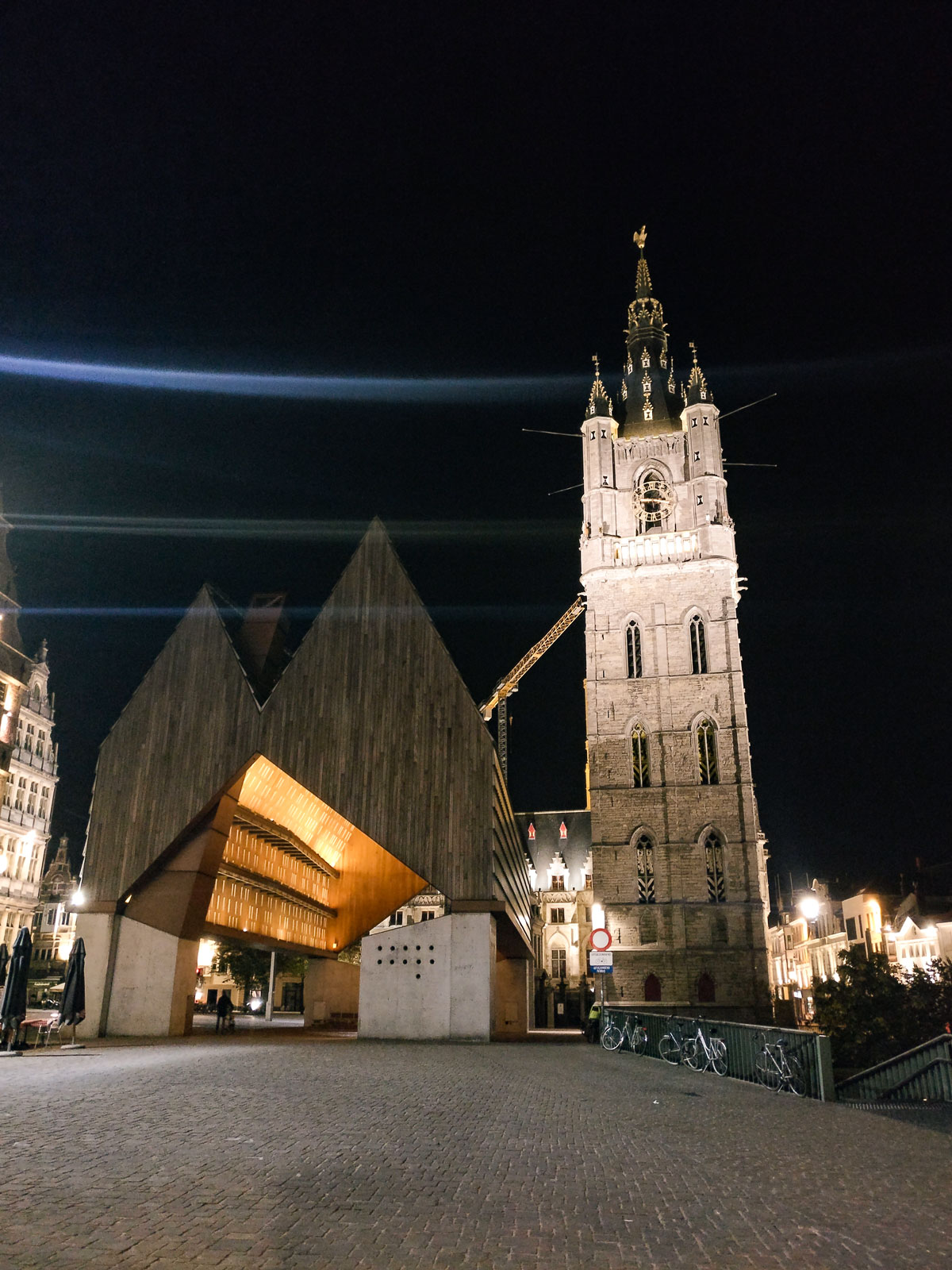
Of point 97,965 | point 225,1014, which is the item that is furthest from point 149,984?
point 225,1014

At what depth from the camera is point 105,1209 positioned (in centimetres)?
662

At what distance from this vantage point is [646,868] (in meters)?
57.8

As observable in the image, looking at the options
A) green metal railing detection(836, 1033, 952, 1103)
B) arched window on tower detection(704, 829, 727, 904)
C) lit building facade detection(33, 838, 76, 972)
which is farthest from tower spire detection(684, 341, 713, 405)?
lit building facade detection(33, 838, 76, 972)

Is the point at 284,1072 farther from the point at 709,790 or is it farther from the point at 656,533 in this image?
the point at 656,533

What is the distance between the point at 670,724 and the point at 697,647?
5.79m

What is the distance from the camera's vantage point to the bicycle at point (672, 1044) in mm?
20631

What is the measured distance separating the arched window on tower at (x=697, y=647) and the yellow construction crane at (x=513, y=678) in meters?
32.8

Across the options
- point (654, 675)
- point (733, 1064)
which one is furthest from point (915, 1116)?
point (654, 675)

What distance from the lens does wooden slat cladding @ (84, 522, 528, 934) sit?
28.6 m

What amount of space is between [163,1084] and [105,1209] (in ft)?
27.7

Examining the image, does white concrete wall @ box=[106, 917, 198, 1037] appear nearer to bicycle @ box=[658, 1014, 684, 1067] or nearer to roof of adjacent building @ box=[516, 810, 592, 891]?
Answer: bicycle @ box=[658, 1014, 684, 1067]

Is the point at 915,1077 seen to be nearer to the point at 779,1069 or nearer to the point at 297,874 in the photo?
the point at 779,1069

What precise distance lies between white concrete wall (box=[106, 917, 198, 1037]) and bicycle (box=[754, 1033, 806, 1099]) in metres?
18.5

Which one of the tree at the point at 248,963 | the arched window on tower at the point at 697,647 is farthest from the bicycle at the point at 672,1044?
the arched window on tower at the point at 697,647
